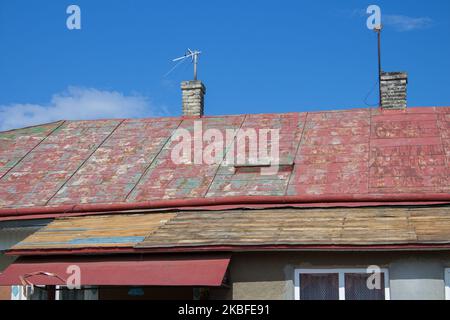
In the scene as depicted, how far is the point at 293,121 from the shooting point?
1694 centimetres

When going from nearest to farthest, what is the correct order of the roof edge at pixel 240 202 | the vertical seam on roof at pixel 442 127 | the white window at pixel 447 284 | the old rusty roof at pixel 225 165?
the white window at pixel 447 284 → the roof edge at pixel 240 202 → the old rusty roof at pixel 225 165 → the vertical seam on roof at pixel 442 127

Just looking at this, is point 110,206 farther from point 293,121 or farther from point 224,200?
point 293,121

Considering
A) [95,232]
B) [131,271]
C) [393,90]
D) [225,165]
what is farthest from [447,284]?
[393,90]

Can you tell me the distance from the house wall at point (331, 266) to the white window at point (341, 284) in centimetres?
8

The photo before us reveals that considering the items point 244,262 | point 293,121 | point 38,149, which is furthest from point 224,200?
point 38,149

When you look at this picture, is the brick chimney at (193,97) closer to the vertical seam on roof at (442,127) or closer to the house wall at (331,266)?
the vertical seam on roof at (442,127)

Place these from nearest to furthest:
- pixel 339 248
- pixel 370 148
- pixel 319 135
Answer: pixel 339 248, pixel 370 148, pixel 319 135

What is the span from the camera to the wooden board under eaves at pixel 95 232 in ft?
39.3

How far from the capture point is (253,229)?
1187cm

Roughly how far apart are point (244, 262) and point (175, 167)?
161 inches

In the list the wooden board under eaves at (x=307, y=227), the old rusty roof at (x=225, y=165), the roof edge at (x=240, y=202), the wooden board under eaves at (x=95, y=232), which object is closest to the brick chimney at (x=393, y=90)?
the old rusty roof at (x=225, y=165)

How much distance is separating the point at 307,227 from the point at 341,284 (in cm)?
106

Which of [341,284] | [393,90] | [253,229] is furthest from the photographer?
[393,90]

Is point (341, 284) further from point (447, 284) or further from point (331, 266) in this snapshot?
point (447, 284)
